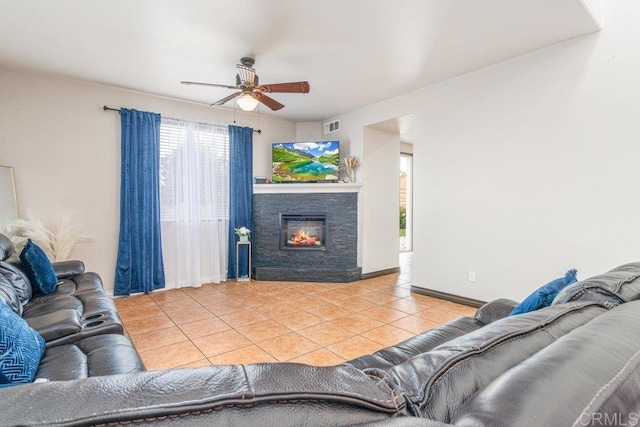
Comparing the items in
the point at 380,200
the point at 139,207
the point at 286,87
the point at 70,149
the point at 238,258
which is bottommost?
the point at 238,258

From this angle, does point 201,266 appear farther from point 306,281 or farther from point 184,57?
point 184,57

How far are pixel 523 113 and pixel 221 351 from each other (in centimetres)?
366

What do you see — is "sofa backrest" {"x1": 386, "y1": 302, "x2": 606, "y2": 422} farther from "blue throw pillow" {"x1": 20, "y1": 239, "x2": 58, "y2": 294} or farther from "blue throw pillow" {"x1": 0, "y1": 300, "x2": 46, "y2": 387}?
"blue throw pillow" {"x1": 20, "y1": 239, "x2": 58, "y2": 294}

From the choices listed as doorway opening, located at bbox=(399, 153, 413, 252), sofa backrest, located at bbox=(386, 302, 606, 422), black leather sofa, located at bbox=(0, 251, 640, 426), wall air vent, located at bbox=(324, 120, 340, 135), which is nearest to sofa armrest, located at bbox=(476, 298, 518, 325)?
sofa backrest, located at bbox=(386, 302, 606, 422)

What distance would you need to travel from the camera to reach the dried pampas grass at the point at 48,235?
11.2ft

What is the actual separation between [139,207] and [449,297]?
4183mm

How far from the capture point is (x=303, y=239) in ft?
17.2

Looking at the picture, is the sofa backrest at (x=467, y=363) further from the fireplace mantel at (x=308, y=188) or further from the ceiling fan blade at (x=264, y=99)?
the fireplace mantel at (x=308, y=188)

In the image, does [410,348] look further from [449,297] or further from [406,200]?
[406,200]

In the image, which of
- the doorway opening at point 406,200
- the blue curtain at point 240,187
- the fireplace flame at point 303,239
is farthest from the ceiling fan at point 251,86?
the doorway opening at point 406,200

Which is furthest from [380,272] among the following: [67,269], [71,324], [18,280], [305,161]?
[18,280]

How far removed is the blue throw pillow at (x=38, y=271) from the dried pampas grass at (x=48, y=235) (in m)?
0.96

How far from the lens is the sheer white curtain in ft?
15.1

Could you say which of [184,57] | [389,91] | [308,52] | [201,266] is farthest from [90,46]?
[389,91]
